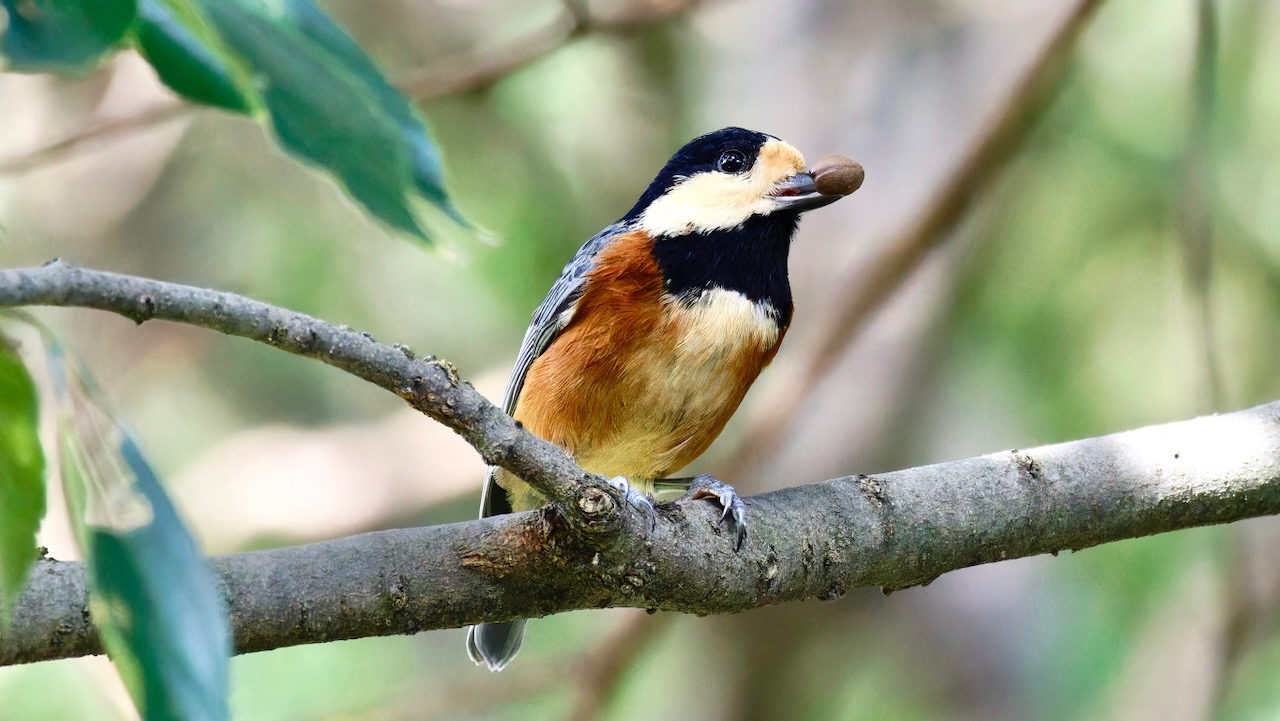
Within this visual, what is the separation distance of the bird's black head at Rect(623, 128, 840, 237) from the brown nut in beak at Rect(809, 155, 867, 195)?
0.04m

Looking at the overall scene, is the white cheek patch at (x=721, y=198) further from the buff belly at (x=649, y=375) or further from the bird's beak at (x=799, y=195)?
the buff belly at (x=649, y=375)

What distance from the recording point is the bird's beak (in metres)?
3.72

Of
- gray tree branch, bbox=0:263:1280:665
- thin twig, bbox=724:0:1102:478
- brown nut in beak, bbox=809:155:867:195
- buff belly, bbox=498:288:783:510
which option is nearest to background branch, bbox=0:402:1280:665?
gray tree branch, bbox=0:263:1280:665

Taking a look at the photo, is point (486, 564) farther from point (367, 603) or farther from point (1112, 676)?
point (1112, 676)

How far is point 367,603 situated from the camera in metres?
2.30

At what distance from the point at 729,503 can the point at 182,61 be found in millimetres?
1694

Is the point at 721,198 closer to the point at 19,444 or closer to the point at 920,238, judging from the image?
the point at 920,238

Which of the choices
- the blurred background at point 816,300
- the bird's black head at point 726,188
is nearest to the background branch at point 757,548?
the bird's black head at point 726,188

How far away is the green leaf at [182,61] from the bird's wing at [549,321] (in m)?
2.40

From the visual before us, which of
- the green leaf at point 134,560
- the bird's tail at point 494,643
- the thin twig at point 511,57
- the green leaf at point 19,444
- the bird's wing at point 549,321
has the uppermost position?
the thin twig at point 511,57

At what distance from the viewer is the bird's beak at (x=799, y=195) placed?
3.72 metres

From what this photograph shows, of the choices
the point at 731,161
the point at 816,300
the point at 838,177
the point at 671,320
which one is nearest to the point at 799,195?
the point at 838,177

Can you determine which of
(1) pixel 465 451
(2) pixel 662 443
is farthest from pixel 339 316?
(2) pixel 662 443

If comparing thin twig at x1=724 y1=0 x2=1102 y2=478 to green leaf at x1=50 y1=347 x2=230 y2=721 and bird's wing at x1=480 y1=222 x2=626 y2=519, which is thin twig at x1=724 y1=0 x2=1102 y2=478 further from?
green leaf at x1=50 y1=347 x2=230 y2=721
